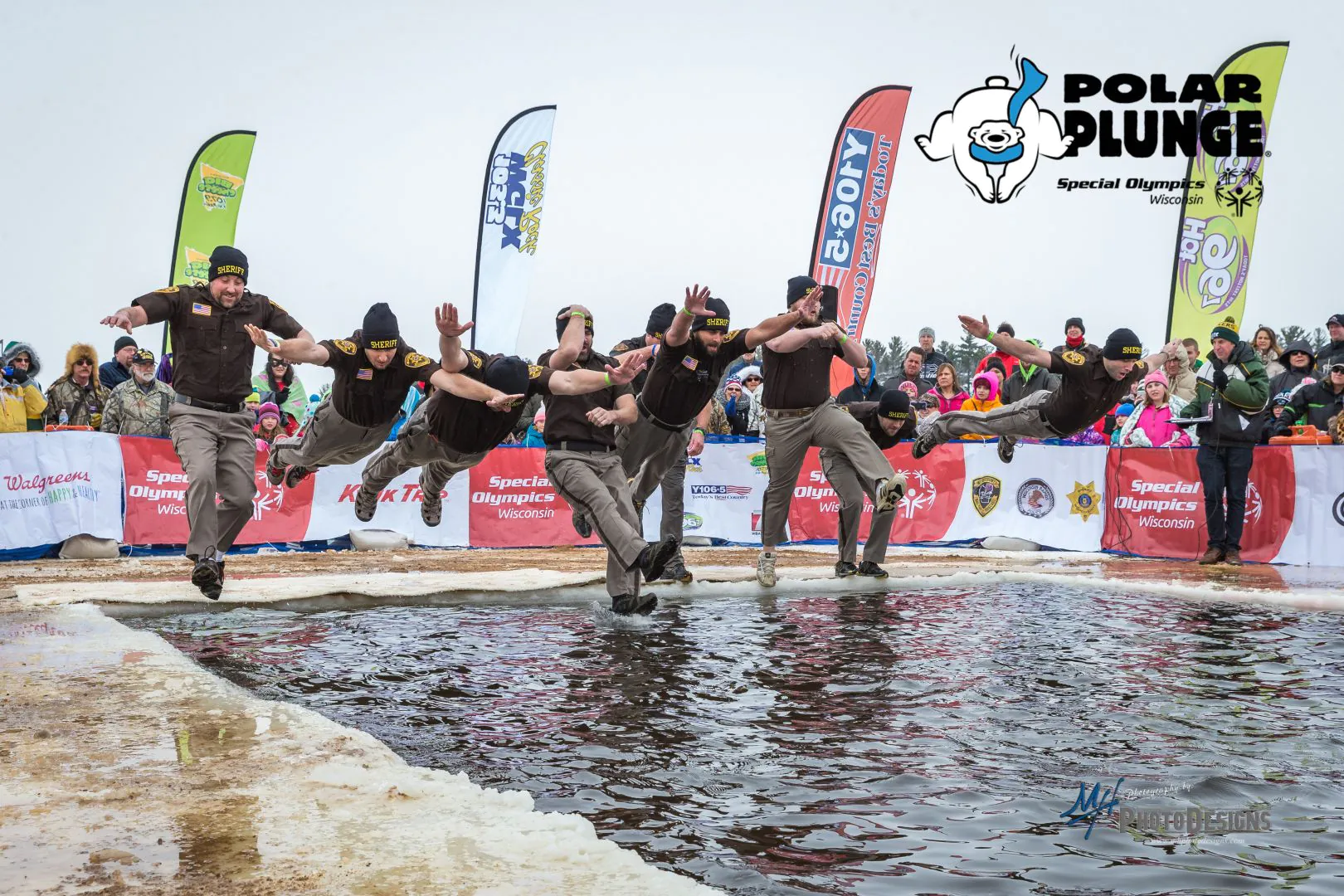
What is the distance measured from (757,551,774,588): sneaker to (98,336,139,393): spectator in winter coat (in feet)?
30.1

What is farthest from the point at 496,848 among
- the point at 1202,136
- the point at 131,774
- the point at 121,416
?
the point at 1202,136

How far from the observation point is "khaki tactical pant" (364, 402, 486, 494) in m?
9.17

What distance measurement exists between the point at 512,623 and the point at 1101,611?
171 inches

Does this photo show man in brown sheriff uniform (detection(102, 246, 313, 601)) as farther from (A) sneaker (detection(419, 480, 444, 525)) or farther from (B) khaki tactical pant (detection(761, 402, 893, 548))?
(B) khaki tactical pant (detection(761, 402, 893, 548))

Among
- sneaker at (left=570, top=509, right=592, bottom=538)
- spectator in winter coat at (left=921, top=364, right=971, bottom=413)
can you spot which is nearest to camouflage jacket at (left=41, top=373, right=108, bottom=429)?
sneaker at (left=570, top=509, right=592, bottom=538)

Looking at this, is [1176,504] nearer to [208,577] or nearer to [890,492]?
[890,492]

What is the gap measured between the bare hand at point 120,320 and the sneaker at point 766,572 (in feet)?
17.1

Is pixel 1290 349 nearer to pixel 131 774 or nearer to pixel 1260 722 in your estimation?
pixel 1260 722

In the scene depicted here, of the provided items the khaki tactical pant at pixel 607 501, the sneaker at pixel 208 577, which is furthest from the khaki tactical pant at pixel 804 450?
the sneaker at pixel 208 577

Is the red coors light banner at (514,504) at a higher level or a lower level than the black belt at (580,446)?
lower

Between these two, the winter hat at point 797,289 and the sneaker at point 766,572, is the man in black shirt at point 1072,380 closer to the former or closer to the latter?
the winter hat at point 797,289

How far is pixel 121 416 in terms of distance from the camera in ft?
46.3

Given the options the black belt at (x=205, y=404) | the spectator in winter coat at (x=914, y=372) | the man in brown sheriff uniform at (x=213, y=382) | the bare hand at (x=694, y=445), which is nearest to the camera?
the man in brown sheriff uniform at (x=213, y=382)

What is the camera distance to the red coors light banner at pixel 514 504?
15.9m
